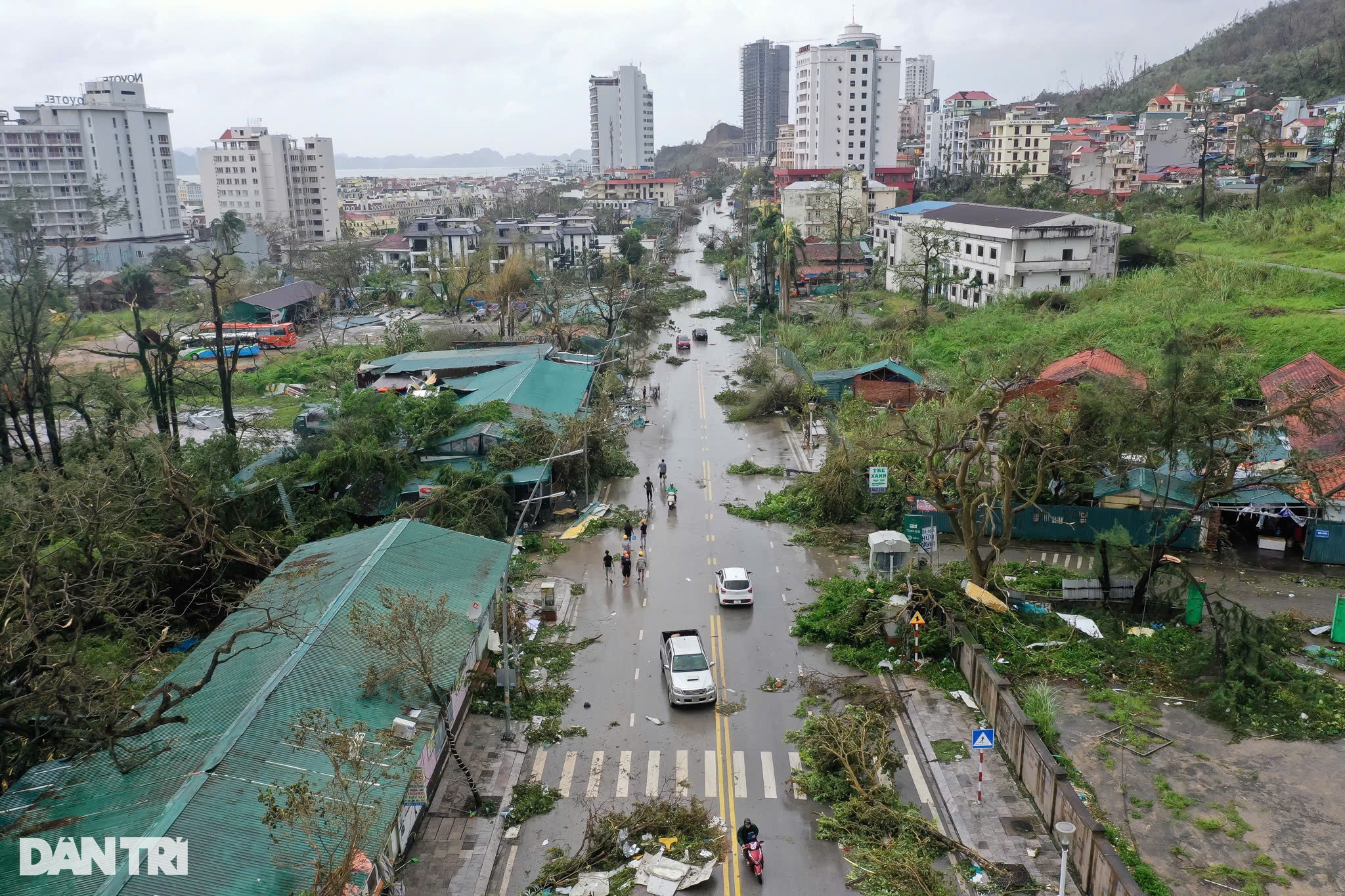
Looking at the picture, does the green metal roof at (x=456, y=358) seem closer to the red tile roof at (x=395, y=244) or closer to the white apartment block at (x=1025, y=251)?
the white apartment block at (x=1025, y=251)

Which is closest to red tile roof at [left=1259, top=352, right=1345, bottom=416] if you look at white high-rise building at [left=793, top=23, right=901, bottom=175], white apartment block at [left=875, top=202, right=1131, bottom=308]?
white apartment block at [left=875, top=202, right=1131, bottom=308]

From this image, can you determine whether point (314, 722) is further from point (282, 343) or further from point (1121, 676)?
point (282, 343)

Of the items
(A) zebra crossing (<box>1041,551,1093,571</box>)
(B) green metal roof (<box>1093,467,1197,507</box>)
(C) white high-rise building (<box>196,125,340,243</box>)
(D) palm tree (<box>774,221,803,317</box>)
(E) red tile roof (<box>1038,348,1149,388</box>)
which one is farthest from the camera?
(C) white high-rise building (<box>196,125,340,243</box>)

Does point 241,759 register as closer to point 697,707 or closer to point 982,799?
point 697,707

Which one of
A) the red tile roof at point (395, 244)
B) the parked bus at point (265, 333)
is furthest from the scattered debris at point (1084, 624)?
the red tile roof at point (395, 244)

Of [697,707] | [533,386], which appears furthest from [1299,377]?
[533,386]

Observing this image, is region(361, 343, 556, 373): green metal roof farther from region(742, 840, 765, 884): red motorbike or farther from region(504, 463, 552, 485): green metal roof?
region(742, 840, 765, 884): red motorbike
